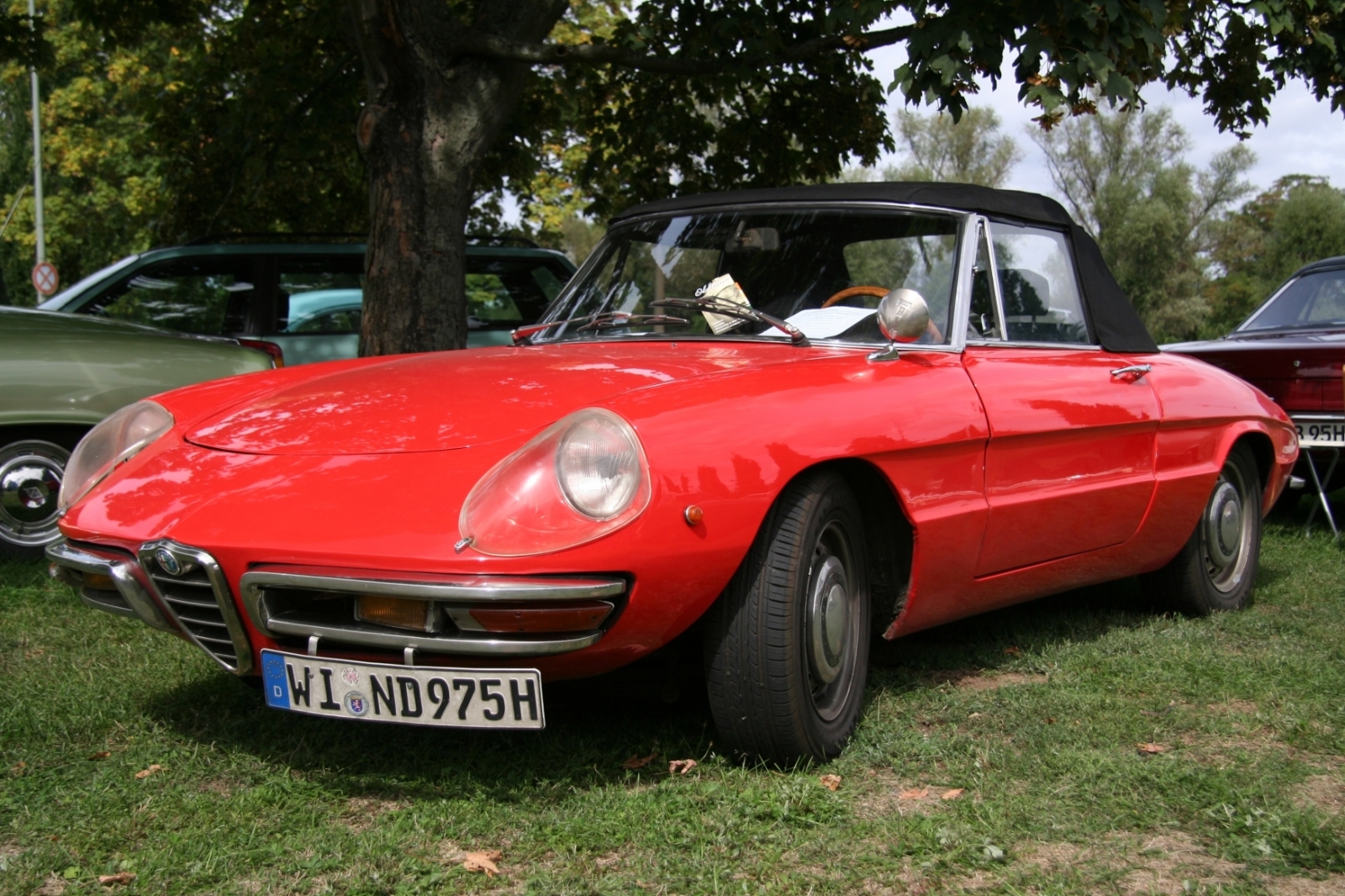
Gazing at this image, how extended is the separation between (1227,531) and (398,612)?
3.60 m

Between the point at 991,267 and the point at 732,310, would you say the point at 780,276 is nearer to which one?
the point at 732,310

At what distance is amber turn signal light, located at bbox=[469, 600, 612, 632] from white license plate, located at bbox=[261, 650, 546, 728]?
94 mm

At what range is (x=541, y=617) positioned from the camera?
270 centimetres

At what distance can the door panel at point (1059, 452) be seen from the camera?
378 centimetres

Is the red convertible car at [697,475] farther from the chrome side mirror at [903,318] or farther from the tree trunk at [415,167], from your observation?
the tree trunk at [415,167]

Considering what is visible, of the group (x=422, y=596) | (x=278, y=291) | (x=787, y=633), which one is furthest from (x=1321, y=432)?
(x=278, y=291)

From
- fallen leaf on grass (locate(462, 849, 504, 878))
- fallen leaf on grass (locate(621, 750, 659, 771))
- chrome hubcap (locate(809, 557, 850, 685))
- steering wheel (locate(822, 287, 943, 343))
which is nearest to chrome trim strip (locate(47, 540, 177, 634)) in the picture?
fallen leaf on grass (locate(462, 849, 504, 878))

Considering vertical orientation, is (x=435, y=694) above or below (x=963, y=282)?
below

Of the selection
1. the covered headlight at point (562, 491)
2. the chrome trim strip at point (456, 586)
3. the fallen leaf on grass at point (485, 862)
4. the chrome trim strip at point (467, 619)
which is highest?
the covered headlight at point (562, 491)

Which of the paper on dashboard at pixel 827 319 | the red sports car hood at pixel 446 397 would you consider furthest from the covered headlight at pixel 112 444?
the paper on dashboard at pixel 827 319

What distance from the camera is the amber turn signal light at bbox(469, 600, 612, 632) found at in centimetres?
268

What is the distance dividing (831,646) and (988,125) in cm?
5308

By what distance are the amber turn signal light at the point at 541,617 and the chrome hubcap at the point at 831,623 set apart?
0.63 meters

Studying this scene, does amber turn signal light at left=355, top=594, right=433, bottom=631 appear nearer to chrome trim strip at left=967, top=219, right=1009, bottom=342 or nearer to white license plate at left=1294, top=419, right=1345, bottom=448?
chrome trim strip at left=967, top=219, right=1009, bottom=342
